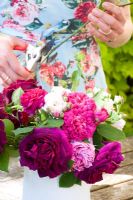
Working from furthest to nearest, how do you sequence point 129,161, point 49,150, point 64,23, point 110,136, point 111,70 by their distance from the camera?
point 111,70 → point 129,161 → point 64,23 → point 110,136 → point 49,150

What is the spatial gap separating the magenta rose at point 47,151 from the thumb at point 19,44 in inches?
20.8

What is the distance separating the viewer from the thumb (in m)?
1.77

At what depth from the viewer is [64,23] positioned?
1840 mm

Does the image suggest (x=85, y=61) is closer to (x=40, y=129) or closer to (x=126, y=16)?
(x=126, y=16)

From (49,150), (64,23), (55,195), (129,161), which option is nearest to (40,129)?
(49,150)

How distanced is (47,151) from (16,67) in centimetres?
44

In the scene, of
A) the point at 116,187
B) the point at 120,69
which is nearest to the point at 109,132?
the point at 116,187

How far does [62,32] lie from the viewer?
1842mm

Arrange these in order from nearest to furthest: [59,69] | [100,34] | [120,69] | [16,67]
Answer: [16,67], [100,34], [59,69], [120,69]

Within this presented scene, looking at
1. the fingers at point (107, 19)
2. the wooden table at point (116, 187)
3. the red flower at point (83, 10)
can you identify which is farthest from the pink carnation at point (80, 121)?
the wooden table at point (116, 187)

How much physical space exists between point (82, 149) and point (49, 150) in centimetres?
8

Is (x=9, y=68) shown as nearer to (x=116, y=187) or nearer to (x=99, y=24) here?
(x=99, y=24)

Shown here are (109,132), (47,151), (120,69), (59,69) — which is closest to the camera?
(47,151)

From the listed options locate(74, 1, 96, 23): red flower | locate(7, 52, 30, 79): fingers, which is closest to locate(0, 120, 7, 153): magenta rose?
locate(7, 52, 30, 79): fingers
